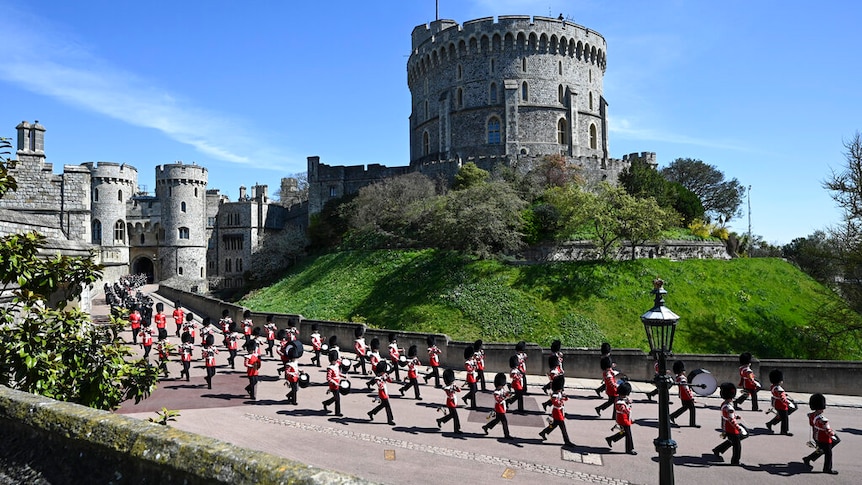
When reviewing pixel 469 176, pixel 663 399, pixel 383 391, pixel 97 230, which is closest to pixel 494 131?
pixel 469 176

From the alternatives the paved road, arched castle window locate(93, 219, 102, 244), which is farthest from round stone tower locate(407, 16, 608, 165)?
the paved road

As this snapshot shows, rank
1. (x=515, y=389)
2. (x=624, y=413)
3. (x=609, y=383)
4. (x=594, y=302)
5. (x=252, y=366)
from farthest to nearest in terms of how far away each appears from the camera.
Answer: (x=594, y=302) → (x=252, y=366) → (x=515, y=389) → (x=609, y=383) → (x=624, y=413)

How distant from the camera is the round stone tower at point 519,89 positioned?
5416 centimetres

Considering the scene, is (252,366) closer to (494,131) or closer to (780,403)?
(780,403)

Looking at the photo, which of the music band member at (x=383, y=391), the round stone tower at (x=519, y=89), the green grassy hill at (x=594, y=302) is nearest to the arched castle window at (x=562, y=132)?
the round stone tower at (x=519, y=89)

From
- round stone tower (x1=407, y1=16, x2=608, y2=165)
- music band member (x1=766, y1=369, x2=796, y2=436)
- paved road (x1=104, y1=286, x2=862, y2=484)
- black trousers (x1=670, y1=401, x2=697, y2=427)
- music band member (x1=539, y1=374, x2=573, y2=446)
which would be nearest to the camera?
paved road (x1=104, y1=286, x2=862, y2=484)

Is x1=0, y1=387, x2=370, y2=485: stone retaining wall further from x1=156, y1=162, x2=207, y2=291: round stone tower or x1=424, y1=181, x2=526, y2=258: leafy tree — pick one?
x1=156, y1=162, x2=207, y2=291: round stone tower

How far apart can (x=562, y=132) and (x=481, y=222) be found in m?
27.2

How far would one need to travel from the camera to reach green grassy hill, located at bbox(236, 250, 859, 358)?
82.3ft

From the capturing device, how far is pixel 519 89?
54625mm

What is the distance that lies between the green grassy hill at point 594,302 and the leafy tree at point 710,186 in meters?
31.0

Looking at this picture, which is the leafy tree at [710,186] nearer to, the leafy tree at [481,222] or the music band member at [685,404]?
the leafy tree at [481,222]

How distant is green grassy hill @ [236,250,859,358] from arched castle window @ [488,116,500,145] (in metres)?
22.5

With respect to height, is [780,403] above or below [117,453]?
below
